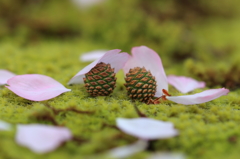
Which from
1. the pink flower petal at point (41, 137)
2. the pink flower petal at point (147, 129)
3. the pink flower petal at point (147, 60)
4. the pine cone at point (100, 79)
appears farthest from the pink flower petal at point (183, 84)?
the pink flower petal at point (41, 137)

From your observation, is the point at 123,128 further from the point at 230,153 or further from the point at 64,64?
the point at 64,64

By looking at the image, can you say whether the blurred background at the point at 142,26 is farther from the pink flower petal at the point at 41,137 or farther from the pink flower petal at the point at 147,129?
the pink flower petal at the point at 41,137

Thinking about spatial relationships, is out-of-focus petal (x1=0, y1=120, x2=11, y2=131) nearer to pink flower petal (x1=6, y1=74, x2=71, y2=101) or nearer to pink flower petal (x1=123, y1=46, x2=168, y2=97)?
pink flower petal (x1=6, y1=74, x2=71, y2=101)

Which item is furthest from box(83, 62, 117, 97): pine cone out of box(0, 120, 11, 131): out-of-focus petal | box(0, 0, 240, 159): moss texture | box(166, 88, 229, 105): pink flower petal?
box(0, 120, 11, 131): out-of-focus petal

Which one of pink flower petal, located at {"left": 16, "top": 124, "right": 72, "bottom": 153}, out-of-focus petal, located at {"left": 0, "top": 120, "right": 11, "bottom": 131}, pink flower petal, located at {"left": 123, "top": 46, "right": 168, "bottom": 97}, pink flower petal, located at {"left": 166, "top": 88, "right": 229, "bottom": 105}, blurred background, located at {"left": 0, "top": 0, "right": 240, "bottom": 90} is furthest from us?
blurred background, located at {"left": 0, "top": 0, "right": 240, "bottom": 90}

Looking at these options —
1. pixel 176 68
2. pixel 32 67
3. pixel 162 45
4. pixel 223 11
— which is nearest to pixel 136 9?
pixel 162 45

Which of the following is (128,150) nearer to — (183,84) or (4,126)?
(4,126)
